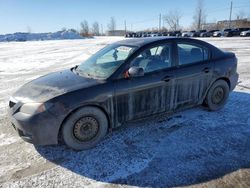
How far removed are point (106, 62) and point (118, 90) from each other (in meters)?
0.88

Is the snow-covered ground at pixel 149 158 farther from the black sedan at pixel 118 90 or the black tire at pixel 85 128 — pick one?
the black sedan at pixel 118 90

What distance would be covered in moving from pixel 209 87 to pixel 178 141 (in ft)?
5.15

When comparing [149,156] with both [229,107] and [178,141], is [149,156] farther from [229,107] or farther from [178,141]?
[229,107]

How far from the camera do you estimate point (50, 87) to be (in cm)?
375

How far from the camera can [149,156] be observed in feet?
11.4

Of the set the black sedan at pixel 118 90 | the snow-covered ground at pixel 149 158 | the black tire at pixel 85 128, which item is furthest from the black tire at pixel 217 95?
the black tire at pixel 85 128

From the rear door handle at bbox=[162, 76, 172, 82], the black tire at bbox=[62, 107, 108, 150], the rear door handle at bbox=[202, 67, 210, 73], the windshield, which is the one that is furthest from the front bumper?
the rear door handle at bbox=[202, 67, 210, 73]

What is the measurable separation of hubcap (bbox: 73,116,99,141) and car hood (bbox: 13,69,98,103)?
0.52 m

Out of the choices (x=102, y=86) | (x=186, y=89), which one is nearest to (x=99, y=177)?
(x=102, y=86)

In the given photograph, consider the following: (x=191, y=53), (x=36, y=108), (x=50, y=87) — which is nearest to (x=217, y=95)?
(x=191, y=53)

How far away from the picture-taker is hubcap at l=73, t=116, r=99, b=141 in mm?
3613

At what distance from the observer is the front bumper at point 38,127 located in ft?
10.8

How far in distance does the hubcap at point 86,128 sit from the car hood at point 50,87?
516 mm

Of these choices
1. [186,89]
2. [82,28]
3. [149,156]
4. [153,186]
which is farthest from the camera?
[82,28]
